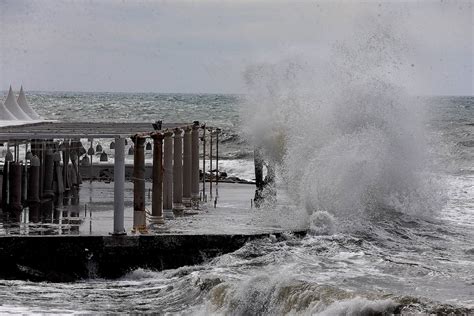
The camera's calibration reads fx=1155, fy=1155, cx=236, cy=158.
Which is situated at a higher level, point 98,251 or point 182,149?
point 182,149

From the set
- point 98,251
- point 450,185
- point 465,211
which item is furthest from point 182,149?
point 450,185

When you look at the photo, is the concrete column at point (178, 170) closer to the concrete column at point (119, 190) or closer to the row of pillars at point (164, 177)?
the row of pillars at point (164, 177)

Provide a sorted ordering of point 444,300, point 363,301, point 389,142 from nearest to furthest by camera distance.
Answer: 1. point 363,301
2. point 444,300
3. point 389,142

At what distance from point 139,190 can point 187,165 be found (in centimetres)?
Result: 557

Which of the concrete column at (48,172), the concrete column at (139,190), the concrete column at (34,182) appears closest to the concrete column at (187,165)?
the concrete column at (34,182)

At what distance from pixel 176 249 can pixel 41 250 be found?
2360mm

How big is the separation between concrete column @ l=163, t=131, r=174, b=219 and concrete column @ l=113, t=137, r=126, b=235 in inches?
125

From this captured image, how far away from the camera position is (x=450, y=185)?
1772 inches

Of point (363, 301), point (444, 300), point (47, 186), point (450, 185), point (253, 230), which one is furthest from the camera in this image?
point (450, 185)

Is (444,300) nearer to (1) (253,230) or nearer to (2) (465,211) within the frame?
(1) (253,230)

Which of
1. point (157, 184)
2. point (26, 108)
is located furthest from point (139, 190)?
point (26, 108)

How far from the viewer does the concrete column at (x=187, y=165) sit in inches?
1045

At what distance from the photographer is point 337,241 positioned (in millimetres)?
22438

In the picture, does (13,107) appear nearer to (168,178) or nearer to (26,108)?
(26,108)
